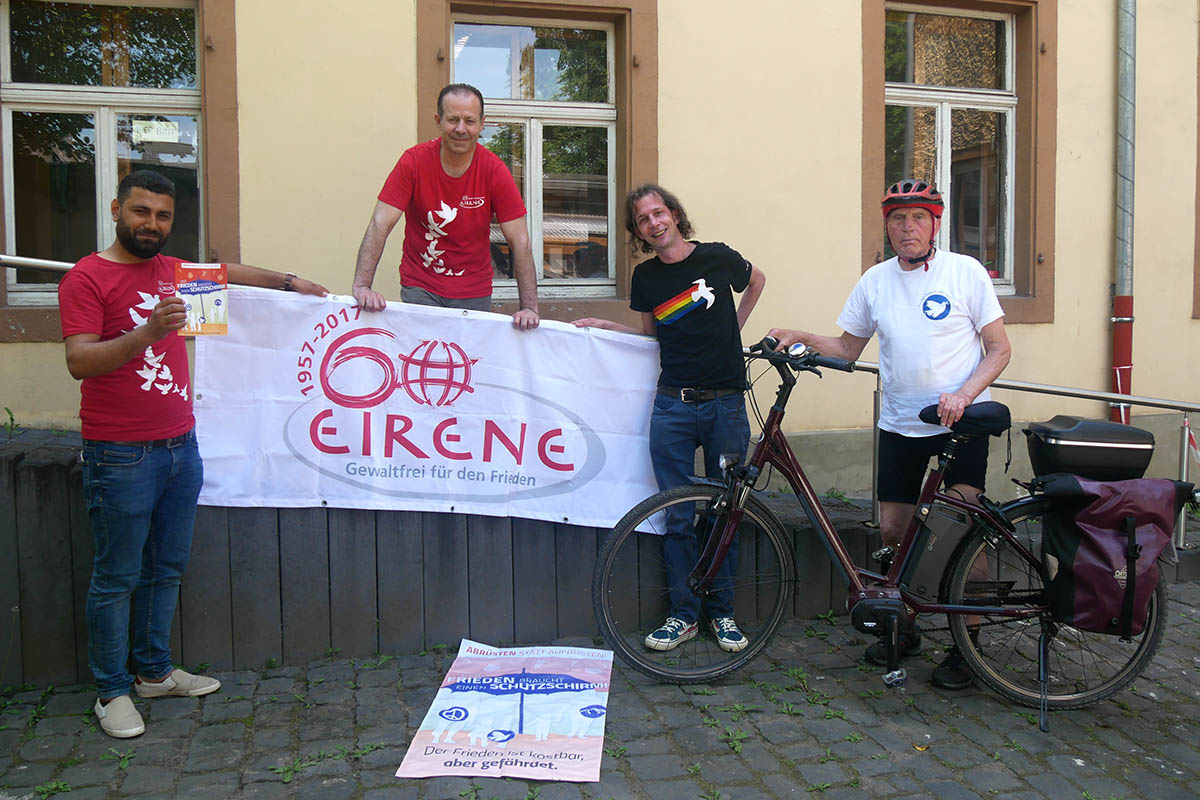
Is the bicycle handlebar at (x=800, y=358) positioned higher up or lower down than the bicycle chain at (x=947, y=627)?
higher up

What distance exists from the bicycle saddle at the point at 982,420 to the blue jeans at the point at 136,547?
285 centimetres

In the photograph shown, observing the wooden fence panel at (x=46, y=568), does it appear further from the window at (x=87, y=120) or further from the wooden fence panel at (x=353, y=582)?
the window at (x=87, y=120)

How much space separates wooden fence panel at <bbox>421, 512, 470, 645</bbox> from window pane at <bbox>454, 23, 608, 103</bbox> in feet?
10.1

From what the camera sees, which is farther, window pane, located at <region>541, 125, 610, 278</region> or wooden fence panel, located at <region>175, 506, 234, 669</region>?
window pane, located at <region>541, 125, 610, 278</region>

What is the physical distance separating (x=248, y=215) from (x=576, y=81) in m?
2.19

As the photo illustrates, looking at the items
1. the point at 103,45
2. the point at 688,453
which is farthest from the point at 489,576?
the point at 103,45

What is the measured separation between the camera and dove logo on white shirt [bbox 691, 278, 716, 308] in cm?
416

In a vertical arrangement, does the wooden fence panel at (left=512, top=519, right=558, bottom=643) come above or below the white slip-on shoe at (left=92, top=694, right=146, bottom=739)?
above

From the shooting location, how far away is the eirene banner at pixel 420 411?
4.23m

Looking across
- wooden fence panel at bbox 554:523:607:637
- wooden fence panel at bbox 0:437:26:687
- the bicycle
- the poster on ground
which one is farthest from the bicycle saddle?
wooden fence panel at bbox 0:437:26:687

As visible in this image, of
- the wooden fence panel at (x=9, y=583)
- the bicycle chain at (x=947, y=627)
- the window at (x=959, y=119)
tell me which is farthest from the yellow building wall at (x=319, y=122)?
the bicycle chain at (x=947, y=627)

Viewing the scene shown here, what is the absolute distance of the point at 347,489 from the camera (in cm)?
427

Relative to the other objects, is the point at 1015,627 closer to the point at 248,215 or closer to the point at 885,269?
the point at 885,269

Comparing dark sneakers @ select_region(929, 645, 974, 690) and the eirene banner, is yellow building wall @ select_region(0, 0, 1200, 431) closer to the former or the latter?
the eirene banner
